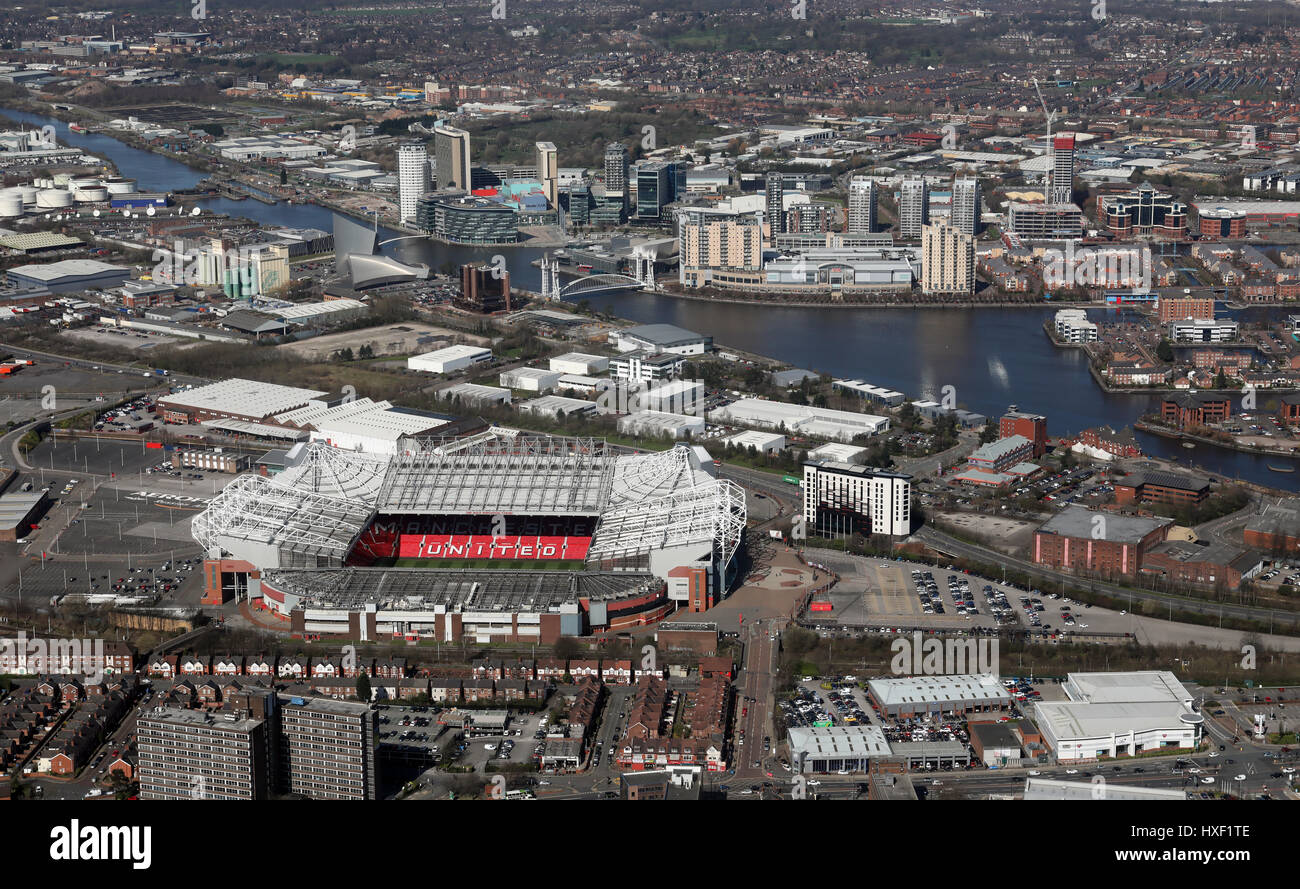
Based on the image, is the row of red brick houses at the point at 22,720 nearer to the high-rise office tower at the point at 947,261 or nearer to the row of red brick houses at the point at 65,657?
the row of red brick houses at the point at 65,657

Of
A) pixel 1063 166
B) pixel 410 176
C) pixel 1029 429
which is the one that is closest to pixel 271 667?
pixel 1029 429

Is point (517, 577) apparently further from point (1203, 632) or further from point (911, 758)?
point (1203, 632)

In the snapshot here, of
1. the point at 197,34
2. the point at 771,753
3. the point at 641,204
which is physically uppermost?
the point at 197,34

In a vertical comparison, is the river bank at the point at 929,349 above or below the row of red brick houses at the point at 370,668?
above

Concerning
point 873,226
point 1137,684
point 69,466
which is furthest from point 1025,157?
point 1137,684

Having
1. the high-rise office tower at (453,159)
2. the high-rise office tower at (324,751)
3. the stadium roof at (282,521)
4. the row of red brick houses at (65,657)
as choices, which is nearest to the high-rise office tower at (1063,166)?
the high-rise office tower at (453,159)

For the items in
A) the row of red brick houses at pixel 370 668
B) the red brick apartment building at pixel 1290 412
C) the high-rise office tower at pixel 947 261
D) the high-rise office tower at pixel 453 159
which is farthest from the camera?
the high-rise office tower at pixel 453 159
